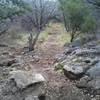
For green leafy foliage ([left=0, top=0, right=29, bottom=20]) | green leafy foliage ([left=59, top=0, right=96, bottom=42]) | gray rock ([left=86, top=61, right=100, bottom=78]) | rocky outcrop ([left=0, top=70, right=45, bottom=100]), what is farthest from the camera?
green leafy foliage ([left=59, top=0, right=96, bottom=42])

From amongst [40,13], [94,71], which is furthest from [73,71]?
[40,13]

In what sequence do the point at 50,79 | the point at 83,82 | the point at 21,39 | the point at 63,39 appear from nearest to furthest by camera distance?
the point at 83,82, the point at 50,79, the point at 21,39, the point at 63,39

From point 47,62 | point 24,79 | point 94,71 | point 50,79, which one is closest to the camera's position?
point 24,79

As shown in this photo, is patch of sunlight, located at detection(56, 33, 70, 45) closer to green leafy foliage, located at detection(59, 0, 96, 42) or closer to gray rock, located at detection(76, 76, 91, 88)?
green leafy foliage, located at detection(59, 0, 96, 42)

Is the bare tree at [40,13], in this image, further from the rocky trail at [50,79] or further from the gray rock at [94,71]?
the gray rock at [94,71]

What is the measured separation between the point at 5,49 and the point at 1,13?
6769 millimetres

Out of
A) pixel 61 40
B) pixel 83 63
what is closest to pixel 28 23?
pixel 61 40

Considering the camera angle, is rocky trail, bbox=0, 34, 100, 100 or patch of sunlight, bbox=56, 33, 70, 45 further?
patch of sunlight, bbox=56, 33, 70, 45

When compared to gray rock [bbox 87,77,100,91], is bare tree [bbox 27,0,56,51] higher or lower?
higher

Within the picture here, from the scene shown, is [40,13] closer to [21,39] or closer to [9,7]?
[21,39]

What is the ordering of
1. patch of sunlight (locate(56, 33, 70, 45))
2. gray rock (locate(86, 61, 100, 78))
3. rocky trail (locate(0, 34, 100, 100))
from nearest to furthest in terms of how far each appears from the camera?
1. rocky trail (locate(0, 34, 100, 100))
2. gray rock (locate(86, 61, 100, 78))
3. patch of sunlight (locate(56, 33, 70, 45))

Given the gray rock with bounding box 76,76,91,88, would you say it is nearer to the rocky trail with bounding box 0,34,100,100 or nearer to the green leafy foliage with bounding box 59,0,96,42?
the rocky trail with bounding box 0,34,100,100

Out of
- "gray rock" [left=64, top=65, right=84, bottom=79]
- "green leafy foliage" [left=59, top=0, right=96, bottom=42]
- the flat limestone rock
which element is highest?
"green leafy foliage" [left=59, top=0, right=96, bottom=42]

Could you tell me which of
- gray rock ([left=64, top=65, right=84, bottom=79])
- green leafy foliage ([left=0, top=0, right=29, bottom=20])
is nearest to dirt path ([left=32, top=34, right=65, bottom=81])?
gray rock ([left=64, top=65, right=84, bottom=79])
